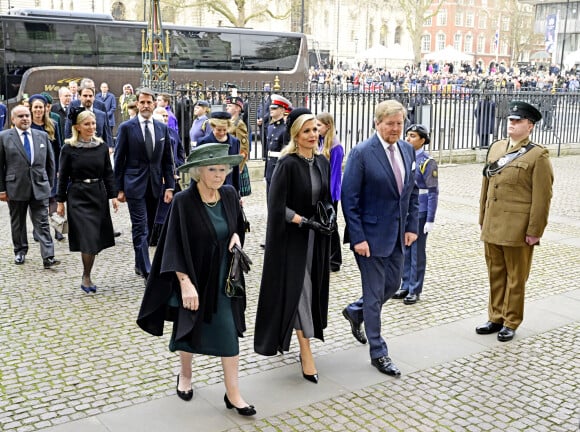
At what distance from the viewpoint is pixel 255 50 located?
24.2 metres

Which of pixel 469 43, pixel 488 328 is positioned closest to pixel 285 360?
pixel 488 328

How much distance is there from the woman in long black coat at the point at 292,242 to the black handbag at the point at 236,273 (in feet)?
1.82

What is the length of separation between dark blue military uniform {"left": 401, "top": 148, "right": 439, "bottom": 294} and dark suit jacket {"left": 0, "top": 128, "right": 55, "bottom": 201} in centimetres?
410

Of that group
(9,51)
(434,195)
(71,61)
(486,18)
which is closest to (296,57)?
(71,61)

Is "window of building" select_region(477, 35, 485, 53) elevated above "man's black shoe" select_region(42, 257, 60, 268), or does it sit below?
above

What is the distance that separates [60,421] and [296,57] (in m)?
21.9

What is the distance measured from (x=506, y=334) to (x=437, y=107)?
13.3 metres

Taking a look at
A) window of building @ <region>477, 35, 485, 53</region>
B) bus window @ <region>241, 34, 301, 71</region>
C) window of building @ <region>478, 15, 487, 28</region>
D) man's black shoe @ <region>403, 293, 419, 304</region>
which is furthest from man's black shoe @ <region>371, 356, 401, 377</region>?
window of building @ <region>478, 15, 487, 28</region>

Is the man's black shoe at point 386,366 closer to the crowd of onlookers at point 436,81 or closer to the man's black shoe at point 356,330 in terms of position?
the man's black shoe at point 356,330

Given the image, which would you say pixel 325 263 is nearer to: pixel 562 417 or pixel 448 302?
pixel 562 417

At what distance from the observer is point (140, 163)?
7.29 meters

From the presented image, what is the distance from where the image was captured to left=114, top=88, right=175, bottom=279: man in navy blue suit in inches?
284

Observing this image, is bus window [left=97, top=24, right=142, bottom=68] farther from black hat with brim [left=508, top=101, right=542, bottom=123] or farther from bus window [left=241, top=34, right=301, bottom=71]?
black hat with brim [left=508, top=101, right=542, bottom=123]

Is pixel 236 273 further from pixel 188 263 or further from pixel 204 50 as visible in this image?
pixel 204 50
